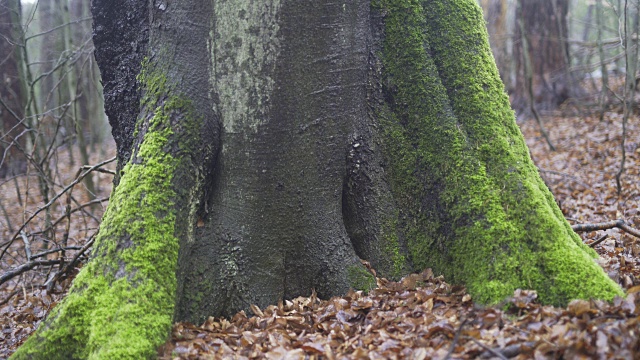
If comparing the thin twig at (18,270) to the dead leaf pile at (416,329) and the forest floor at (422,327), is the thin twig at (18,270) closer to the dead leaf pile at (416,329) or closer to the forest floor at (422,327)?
the forest floor at (422,327)

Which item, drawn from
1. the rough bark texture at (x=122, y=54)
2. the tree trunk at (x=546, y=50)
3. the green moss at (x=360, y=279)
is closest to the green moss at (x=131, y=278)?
the rough bark texture at (x=122, y=54)

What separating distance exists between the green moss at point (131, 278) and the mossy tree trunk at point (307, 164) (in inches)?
0.5

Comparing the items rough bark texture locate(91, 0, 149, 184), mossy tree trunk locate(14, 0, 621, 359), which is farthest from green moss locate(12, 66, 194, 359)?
rough bark texture locate(91, 0, 149, 184)

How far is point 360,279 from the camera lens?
12.1 feet

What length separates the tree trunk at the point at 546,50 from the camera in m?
13.2

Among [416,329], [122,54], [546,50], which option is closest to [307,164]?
[416,329]

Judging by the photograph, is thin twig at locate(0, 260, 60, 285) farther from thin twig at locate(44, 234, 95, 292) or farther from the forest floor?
the forest floor

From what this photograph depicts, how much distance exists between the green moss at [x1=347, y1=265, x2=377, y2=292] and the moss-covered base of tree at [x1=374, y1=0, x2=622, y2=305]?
0.36 metres

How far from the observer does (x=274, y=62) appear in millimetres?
3459

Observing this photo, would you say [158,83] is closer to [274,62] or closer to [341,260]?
[274,62]

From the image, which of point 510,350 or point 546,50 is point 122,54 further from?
point 546,50

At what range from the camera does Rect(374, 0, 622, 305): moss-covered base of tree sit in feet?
10.5

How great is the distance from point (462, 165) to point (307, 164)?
1.06 m

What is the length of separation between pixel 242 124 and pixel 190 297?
1202 mm
